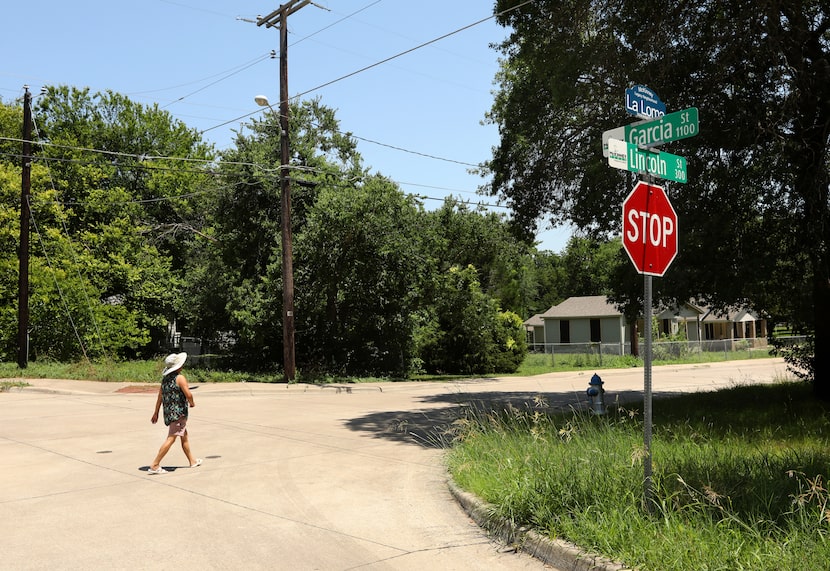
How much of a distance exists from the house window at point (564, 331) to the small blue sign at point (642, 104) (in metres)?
47.2

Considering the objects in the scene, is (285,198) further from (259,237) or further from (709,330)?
(709,330)

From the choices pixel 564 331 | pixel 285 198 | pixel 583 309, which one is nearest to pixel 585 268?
pixel 564 331

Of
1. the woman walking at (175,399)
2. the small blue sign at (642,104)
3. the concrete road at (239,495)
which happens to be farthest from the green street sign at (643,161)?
the woman walking at (175,399)

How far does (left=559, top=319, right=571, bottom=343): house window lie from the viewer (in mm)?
52000

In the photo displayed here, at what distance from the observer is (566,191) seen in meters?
15.7

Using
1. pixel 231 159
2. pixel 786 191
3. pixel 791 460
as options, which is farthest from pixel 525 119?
pixel 231 159

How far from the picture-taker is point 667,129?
560 centimetres

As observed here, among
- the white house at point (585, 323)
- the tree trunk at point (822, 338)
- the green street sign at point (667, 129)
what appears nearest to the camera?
the green street sign at point (667, 129)

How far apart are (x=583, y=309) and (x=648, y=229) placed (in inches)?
1843

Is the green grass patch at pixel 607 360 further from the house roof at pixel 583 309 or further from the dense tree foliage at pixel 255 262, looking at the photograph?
the house roof at pixel 583 309

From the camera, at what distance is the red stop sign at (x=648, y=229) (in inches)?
211

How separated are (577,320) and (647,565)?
4796 cm

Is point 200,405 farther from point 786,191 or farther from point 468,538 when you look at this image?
point 786,191

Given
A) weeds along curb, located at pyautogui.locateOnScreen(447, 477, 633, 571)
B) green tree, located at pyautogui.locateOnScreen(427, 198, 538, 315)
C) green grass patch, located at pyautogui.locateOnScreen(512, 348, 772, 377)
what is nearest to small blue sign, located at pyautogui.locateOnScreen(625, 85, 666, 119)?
weeds along curb, located at pyautogui.locateOnScreen(447, 477, 633, 571)
